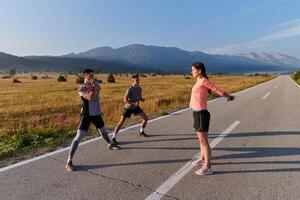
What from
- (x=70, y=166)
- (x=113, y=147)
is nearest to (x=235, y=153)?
(x=113, y=147)

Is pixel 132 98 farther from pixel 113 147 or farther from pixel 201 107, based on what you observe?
pixel 201 107

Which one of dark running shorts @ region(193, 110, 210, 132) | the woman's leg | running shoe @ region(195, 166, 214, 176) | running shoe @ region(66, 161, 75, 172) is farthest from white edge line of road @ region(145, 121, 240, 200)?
running shoe @ region(66, 161, 75, 172)

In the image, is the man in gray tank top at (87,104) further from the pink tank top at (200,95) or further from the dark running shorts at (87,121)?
the pink tank top at (200,95)

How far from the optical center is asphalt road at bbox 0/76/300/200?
14.6 feet

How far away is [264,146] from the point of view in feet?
23.6

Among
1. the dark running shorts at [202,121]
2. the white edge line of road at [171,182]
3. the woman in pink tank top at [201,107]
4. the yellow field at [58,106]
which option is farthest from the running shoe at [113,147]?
the yellow field at [58,106]

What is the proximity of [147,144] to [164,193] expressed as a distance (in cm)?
293

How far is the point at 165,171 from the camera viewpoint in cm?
540

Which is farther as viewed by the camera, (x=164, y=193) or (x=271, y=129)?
(x=271, y=129)

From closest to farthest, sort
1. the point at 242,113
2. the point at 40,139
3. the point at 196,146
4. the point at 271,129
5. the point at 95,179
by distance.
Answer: the point at 95,179
the point at 196,146
the point at 40,139
the point at 271,129
the point at 242,113

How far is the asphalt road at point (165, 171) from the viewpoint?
176 inches

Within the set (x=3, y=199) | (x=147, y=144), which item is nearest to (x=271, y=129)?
(x=147, y=144)

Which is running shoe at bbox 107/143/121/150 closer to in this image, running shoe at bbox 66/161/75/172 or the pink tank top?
running shoe at bbox 66/161/75/172

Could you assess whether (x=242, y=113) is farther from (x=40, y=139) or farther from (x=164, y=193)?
(x=164, y=193)
